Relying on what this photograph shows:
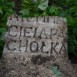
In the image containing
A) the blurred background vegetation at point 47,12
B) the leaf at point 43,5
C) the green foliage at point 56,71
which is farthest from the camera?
the leaf at point 43,5

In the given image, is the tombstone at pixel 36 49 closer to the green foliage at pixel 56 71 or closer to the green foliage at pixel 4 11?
the green foliage at pixel 56 71

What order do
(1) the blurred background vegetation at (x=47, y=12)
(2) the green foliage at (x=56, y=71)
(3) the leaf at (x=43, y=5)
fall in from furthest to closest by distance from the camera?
(3) the leaf at (x=43, y=5)
(1) the blurred background vegetation at (x=47, y=12)
(2) the green foliage at (x=56, y=71)

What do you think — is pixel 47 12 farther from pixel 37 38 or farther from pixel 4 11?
pixel 37 38

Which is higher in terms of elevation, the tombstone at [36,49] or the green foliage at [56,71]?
the tombstone at [36,49]

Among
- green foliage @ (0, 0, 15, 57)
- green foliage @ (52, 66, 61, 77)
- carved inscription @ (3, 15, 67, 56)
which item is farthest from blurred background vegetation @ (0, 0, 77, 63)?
green foliage @ (52, 66, 61, 77)

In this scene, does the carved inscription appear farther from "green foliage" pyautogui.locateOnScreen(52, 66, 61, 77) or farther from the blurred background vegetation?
the blurred background vegetation

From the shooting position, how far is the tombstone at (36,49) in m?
2.25

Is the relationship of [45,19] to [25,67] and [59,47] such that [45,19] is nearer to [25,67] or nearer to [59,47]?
[59,47]

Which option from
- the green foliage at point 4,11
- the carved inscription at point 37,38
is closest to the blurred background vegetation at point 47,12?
the green foliage at point 4,11

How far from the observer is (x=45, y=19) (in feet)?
7.86

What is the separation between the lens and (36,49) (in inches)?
91.0

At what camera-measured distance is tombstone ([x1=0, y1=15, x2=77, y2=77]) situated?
2.25 meters

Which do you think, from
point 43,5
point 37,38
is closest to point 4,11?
point 43,5

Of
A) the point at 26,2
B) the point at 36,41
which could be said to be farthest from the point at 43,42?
the point at 26,2
